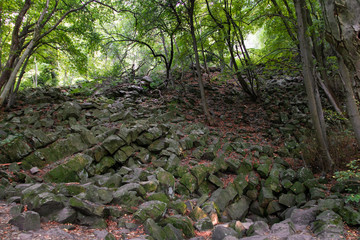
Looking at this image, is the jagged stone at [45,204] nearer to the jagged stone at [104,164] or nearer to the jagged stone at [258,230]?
the jagged stone at [104,164]

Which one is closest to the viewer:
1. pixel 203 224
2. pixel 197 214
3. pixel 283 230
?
pixel 283 230

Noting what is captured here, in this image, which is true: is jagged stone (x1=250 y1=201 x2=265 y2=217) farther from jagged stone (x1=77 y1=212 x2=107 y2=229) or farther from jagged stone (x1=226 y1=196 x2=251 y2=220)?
jagged stone (x1=77 y1=212 x2=107 y2=229)

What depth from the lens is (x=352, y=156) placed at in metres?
6.40

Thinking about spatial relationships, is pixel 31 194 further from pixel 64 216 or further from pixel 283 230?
pixel 283 230

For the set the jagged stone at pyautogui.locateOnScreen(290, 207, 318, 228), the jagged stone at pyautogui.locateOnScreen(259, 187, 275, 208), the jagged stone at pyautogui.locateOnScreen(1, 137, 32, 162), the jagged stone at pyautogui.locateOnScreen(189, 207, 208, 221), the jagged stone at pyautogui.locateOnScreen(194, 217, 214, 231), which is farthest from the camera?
the jagged stone at pyautogui.locateOnScreen(259, 187, 275, 208)

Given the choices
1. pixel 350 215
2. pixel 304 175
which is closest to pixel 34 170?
pixel 350 215

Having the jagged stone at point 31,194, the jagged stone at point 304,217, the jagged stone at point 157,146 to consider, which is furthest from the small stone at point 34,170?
the jagged stone at point 304,217

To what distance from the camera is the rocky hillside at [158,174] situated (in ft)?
12.1

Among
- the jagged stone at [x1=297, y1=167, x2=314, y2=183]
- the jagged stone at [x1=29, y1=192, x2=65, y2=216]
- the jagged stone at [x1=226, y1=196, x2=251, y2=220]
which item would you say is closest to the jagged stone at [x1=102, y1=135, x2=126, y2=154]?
the jagged stone at [x1=29, y1=192, x2=65, y2=216]

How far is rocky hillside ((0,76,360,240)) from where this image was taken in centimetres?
369

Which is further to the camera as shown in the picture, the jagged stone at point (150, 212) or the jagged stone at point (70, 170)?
the jagged stone at point (70, 170)

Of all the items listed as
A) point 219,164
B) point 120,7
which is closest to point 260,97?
point 219,164

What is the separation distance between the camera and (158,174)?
18.6 ft

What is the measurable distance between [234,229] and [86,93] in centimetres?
1033
